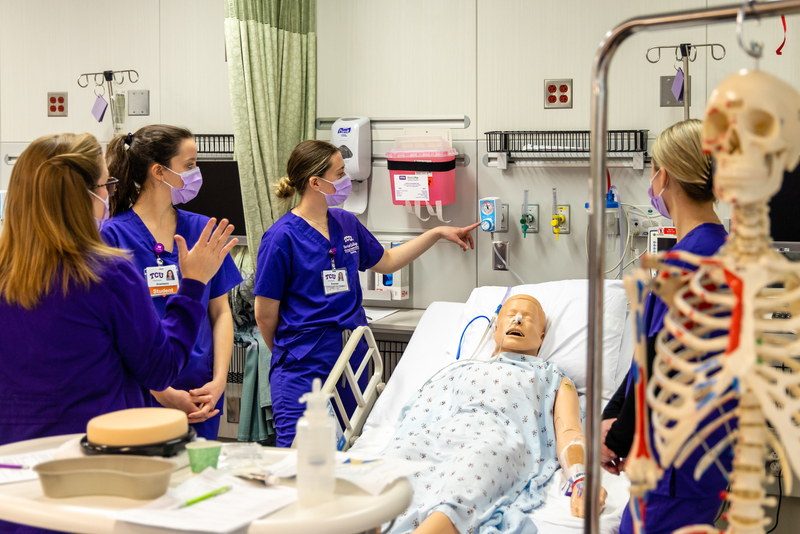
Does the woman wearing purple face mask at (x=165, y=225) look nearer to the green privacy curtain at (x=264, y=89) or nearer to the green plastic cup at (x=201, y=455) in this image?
the green privacy curtain at (x=264, y=89)

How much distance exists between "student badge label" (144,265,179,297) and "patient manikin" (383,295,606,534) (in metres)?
0.88

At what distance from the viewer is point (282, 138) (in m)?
3.65

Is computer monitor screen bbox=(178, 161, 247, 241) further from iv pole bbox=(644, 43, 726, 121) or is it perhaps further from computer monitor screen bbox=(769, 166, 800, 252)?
computer monitor screen bbox=(769, 166, 800, 252)

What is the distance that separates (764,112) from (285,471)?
89 centimetres

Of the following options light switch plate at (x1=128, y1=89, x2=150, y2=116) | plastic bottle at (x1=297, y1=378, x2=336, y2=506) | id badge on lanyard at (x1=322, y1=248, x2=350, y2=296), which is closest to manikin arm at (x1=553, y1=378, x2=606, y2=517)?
id badge on lanyard at (x1=322, y1=248, x2=350, y2=296)

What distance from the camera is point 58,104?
4461 mm

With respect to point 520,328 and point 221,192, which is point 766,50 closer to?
point 520,328

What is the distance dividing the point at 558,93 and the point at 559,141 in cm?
24

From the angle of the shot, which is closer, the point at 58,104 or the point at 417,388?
the point at 417,388

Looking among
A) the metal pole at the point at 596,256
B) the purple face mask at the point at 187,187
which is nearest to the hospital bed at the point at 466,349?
the purple face mask at the point at 187,187

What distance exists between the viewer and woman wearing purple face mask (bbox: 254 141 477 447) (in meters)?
2.78

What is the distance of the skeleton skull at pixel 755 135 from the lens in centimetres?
88

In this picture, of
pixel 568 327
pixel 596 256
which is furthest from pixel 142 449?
pixel 568 327

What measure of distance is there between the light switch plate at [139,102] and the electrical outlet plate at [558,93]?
2257mm
